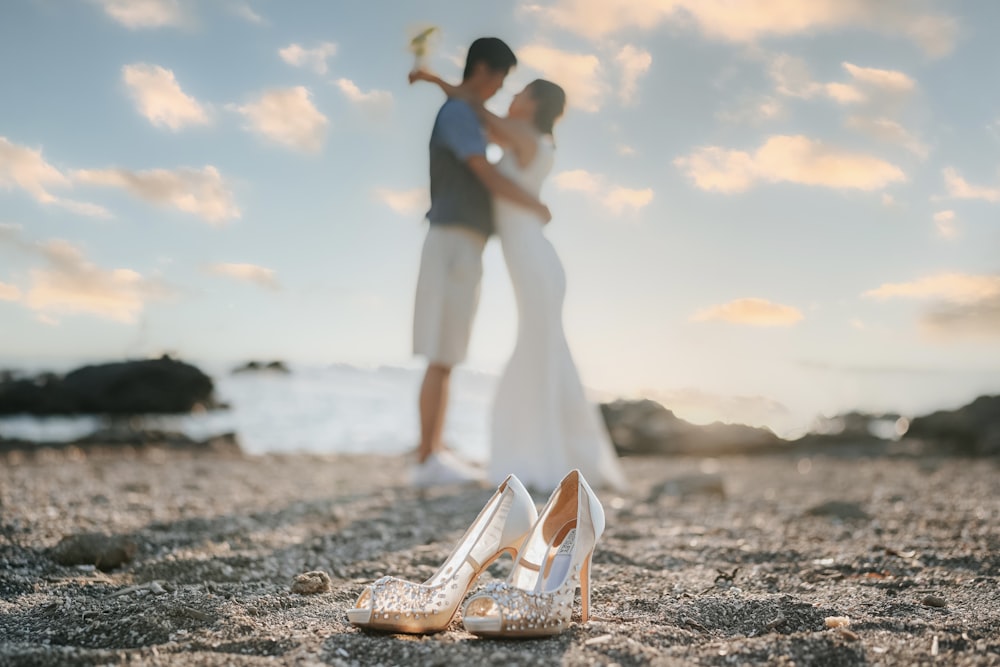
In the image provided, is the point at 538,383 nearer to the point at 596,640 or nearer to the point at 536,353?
the point at 536,353

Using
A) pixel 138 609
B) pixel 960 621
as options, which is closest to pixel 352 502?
pixel 138 609

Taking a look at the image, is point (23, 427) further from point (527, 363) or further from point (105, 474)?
point (527, 363)

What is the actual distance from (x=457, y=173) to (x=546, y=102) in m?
0.70

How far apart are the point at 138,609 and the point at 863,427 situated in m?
8.88

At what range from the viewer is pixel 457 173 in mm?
4691

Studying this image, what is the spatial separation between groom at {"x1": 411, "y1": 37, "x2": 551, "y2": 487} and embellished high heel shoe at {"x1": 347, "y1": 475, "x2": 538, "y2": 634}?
2.89 m

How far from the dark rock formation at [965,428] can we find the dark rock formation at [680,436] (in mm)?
1523

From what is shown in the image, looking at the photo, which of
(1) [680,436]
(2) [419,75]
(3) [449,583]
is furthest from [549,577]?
(1) [680,436]

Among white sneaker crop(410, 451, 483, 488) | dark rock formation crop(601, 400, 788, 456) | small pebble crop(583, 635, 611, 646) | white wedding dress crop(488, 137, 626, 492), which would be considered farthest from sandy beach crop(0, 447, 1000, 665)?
dark rock formation crop(601, 400, 788, 456)

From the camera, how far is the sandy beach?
1665 mm

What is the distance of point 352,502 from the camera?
4.37m

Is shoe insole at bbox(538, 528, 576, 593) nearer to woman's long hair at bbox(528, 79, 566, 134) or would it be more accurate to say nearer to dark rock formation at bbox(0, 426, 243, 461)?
woman's long hair at bbox(528, 79, 566, 134)

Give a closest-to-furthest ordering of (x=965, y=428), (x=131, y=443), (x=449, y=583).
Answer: (x=449, y=583) < (x=965, y=428) < (x=131, y=443)

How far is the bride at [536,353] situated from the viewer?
4.73 meters
